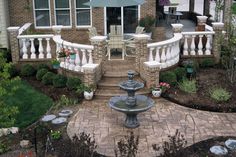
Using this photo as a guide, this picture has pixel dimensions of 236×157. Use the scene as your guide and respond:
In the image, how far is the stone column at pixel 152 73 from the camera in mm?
13562

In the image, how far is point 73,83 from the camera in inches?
554

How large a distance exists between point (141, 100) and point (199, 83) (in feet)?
12.0

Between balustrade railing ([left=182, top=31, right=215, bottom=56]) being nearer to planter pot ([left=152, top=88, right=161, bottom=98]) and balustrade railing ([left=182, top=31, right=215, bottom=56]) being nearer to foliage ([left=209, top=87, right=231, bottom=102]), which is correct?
foliage ([left=209, top=87, right=231, bottom=102])

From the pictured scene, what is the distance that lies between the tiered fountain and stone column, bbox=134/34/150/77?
9.11 ft

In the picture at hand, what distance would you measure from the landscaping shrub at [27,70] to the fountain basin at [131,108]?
207 inches

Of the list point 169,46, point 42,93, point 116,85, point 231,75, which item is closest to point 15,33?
point 42,93

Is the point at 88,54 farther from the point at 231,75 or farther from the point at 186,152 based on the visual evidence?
the point at 186,152

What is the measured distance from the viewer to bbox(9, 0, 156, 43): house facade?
19.1m

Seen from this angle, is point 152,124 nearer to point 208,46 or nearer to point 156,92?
point 156,92

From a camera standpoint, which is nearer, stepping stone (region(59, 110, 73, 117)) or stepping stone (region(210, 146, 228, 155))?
stepping stone (region(210, 146, 228, 155))

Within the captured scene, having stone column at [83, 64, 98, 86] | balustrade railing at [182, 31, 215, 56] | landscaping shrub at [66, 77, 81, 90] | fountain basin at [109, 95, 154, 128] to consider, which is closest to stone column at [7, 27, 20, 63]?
landscaping shrub at [66, 77, 81, 90]

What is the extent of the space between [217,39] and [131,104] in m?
6.42

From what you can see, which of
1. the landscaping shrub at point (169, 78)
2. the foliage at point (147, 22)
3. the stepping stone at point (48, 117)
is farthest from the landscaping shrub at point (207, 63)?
the stepping stone at point (48, 117)

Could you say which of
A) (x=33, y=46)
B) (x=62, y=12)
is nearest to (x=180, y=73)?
(x=33, y=46)
